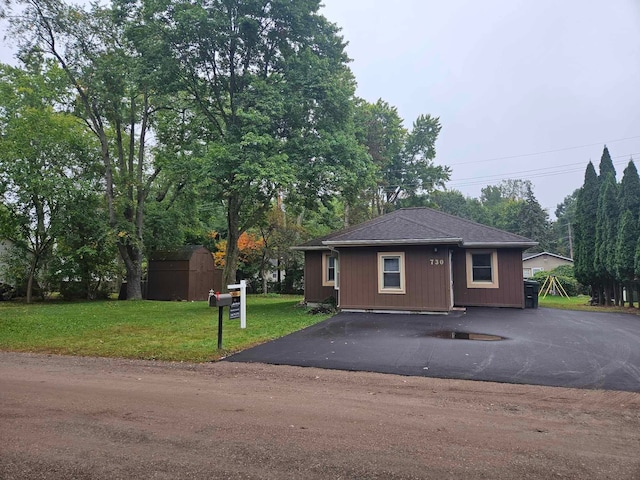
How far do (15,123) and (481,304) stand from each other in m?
23.0

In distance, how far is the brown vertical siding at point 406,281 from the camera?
1305 centimetres

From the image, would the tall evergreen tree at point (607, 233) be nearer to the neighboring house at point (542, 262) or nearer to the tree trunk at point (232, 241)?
the tree trunk at point (232, 241)

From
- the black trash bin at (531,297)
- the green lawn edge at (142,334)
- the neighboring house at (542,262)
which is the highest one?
the neighboring house at (542,262)

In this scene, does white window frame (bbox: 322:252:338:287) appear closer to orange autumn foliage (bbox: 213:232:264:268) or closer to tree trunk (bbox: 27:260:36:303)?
orange autumn foliage (bbox: 213:232:264:268)

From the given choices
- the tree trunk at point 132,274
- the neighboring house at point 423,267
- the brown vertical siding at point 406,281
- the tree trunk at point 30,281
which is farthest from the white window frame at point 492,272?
the tree trunk at point 30,281

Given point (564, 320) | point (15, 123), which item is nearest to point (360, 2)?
point (564, 320)

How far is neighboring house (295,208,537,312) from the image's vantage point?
13.1m

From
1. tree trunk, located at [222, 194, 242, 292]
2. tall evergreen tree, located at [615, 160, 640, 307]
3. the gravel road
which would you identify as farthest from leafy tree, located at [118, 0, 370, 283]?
tall evergreen tree, located at [615, 160, 640, 307]

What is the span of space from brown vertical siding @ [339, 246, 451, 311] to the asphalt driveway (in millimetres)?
1397

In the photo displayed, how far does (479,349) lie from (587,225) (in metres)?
14.5

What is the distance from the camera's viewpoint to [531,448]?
341 cm

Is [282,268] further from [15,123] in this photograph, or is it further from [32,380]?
[32,380]

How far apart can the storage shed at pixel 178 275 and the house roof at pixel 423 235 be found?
1006 centimetres

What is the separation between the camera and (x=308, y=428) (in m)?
3.86
